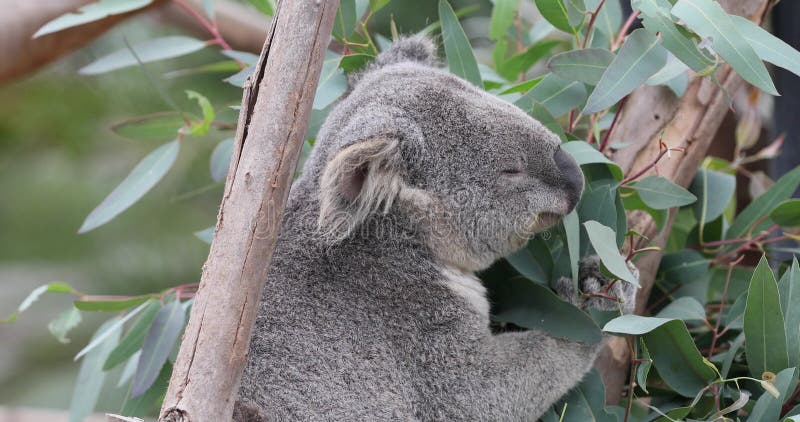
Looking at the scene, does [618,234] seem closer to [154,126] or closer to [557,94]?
[557,94]

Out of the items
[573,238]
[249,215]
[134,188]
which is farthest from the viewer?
[134,188]

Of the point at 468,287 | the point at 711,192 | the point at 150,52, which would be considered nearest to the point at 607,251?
the point at 468,287

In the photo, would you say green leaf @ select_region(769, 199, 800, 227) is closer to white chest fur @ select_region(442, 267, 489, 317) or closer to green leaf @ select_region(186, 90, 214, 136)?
white chest fur @ select_region(442, 267, 489, 317)

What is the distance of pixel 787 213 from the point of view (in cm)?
253

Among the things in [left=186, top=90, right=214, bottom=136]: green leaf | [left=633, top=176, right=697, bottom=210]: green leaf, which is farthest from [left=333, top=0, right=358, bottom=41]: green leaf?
[left=633, top=176, right=697, bottom=210]: green leaf

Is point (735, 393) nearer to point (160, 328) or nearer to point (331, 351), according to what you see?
point (331, 351)

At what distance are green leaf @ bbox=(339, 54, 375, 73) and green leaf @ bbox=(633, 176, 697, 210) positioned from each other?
3.05ft

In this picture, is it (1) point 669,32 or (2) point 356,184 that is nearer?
(1) point 669,32

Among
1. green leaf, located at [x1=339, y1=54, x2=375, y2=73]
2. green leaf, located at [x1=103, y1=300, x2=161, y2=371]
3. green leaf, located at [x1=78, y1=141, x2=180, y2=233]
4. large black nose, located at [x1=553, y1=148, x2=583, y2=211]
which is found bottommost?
green leaf, located at [x1=103, y1=300, x2=161, y2=371]

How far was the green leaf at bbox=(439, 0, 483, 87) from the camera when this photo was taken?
8.48 ft

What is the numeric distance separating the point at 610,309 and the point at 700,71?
0.70 metres

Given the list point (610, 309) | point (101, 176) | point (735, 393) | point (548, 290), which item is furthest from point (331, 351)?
point (101, 176)

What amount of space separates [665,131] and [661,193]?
367 millimetres

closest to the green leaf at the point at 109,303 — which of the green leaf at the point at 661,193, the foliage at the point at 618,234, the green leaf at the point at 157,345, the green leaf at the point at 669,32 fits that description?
the foliage at the point at 618,234
